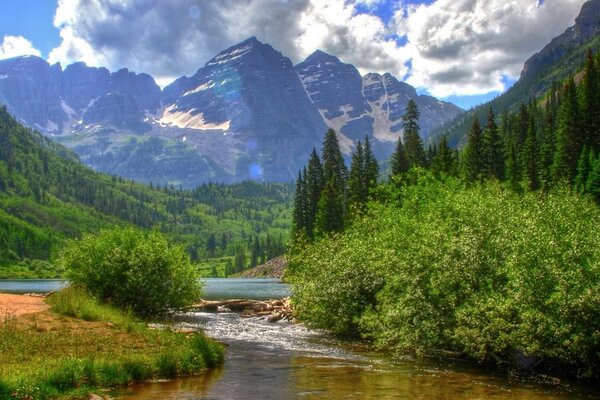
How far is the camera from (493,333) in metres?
26.4

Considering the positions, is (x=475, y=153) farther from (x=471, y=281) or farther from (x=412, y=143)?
(x=471, y=281)

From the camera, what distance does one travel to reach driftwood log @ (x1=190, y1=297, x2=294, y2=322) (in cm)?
5300

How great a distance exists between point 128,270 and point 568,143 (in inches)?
3451

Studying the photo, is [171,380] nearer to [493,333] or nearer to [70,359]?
[70,359]

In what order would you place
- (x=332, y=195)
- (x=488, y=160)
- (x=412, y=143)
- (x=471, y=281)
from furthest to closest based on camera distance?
(x=412, y=143) → (x=488, y=160) → (x=332, y=195) → (x=471, y=281)

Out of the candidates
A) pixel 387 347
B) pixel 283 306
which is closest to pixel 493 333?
pixel 387 347

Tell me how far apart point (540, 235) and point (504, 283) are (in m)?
3.48

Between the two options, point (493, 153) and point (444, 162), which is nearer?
point (444, 162)

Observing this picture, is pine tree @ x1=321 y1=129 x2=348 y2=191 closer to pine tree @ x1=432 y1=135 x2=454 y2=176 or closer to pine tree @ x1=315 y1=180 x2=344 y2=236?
pine tree @ x1=315 y1=180 x2=344 y2=236

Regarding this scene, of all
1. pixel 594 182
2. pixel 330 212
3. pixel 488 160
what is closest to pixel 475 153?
pixel 488 160

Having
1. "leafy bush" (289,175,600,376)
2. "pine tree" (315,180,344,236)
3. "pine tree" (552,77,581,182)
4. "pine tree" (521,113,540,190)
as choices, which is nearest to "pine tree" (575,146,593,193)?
"pine tree" (552,77,581,182)

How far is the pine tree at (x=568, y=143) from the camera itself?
98.8 m

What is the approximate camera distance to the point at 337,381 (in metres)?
24.3

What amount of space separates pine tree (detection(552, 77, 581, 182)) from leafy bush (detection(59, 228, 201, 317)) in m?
74.1
